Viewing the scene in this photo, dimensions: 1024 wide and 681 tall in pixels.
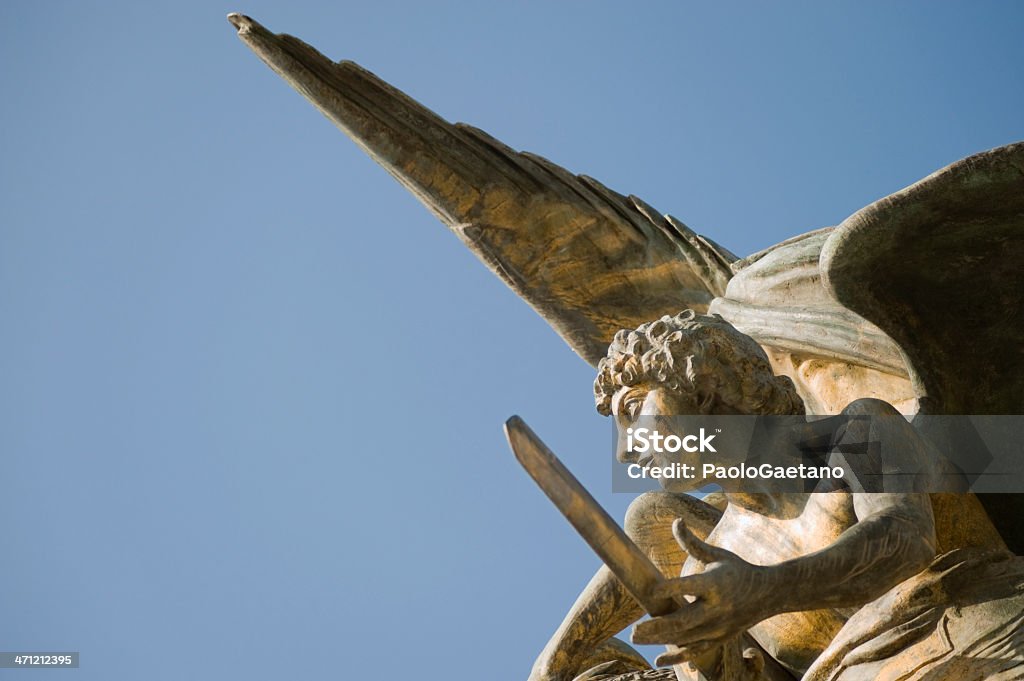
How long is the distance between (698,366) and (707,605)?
1.35 metres

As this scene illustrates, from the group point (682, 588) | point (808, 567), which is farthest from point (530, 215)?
point (682, 588)

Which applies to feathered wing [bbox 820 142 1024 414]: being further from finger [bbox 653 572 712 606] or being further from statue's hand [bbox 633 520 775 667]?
finger [bbox 653 572 712 606]

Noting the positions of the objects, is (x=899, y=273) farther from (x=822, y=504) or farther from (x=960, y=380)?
(x=822, y=504)

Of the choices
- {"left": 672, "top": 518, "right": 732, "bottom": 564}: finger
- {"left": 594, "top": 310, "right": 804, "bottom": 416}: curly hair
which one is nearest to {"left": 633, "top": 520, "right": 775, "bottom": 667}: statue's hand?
{"left": 672, "top": 518, "right": 732, "bottom": 564}: finger

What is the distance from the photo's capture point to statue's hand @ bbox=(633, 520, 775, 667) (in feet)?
20.1

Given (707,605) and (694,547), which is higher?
(694,547)

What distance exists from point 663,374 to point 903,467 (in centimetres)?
98

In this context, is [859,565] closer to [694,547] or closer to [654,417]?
[694,547]

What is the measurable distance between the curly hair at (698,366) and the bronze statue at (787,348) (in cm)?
1

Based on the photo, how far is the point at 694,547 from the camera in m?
6.23

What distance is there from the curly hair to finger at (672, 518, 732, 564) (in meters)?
1.08

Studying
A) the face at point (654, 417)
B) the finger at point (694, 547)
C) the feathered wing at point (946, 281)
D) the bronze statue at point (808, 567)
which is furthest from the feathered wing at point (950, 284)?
the finger at point (694, 547)

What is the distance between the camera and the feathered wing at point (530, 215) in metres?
9.52

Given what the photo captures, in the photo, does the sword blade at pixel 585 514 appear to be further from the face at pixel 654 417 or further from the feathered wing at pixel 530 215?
the feathered wing at pixel 530 215
